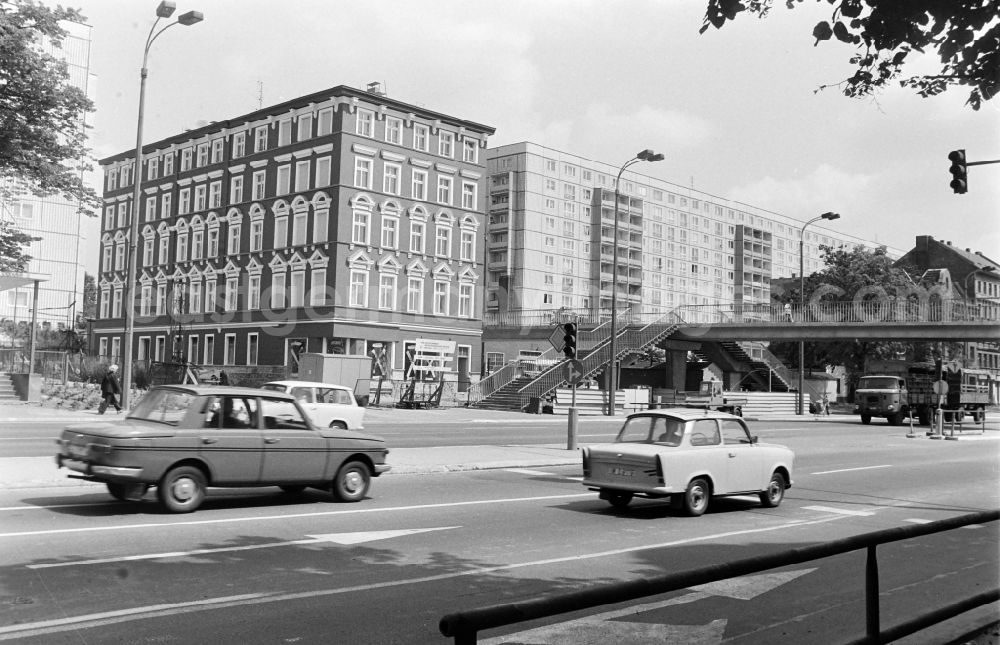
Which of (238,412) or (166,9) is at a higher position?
(166,9)

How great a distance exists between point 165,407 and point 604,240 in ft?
314

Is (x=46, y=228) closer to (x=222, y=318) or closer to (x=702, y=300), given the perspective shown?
(x=222, y=318)

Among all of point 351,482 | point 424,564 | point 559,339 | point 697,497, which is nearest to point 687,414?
point 697,497

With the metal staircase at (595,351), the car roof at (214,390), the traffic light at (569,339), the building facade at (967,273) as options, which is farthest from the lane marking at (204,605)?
the building facade at (967,273)

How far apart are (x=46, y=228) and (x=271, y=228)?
17.1 meters

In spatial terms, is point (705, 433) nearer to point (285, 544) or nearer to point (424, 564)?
point (424, 564)

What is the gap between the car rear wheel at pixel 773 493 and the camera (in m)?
13.8

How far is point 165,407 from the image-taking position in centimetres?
1161

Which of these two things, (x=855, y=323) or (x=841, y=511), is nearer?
(x=841, y=511)

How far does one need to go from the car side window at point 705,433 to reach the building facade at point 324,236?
4129 cm

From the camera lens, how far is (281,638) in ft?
19.8

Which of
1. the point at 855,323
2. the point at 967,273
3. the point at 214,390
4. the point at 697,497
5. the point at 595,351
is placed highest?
the point at 967,273

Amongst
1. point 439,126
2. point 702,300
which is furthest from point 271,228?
point 702,300

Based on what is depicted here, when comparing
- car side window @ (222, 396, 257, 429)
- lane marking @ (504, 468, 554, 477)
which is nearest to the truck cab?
lane marking @ (504, 468, 554, 477)
